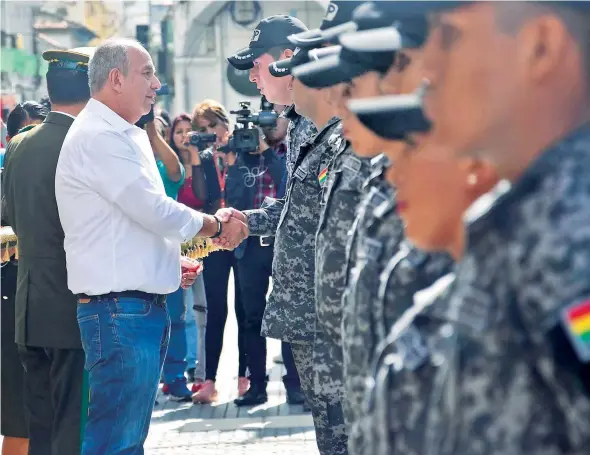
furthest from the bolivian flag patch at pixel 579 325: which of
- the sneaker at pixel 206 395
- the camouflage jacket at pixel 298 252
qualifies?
the sneaker at pixel 206 395

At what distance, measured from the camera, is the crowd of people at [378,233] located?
1.35 m

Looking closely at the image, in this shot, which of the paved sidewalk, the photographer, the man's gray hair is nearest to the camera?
the man's gray hair

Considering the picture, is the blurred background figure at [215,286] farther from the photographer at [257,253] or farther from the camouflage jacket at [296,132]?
the camouflage jacket at [296,132]

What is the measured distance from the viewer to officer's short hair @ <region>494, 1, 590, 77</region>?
139 centimetres

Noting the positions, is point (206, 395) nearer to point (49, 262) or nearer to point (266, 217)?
point (266, 217)

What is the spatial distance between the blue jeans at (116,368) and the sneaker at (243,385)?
303 cm

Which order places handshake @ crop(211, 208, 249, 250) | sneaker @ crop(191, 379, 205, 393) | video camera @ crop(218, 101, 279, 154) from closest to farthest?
handshake @ crop(211, 208, 249, 250)
video camera @ crop(218, 101, 279, 154)
sneaker @ crop(191, 379, 205, 393)

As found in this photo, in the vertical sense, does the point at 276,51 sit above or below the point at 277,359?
above

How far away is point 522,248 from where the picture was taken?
4.36ft

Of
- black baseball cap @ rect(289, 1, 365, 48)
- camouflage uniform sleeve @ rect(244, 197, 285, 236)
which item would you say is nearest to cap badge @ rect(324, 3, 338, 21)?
black baseball cap @ rect(289, 1, 365, 48)

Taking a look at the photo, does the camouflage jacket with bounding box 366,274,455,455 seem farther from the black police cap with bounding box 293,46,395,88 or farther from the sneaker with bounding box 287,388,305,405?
the sneaker with bounding box 287,388,305,405

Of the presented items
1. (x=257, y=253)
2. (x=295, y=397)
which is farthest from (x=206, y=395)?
(x=257, y=253)

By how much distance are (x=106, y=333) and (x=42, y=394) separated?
0.77 meters

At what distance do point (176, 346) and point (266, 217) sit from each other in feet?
8.24
